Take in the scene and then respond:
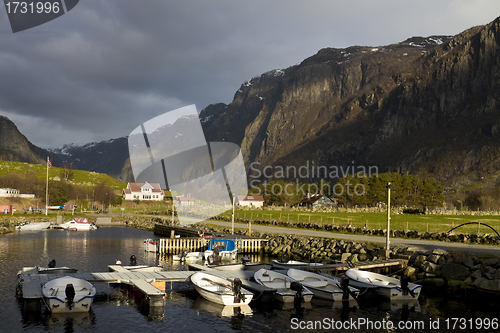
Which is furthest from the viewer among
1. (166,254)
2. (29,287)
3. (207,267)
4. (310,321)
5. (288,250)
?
(166,254)

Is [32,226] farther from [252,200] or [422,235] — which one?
[252,200]

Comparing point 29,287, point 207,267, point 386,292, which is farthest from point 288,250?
point 29,287

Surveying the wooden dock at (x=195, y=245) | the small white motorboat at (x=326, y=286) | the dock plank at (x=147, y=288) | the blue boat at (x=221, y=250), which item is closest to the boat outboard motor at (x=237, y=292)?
the dock plank at (x=147, y=288)

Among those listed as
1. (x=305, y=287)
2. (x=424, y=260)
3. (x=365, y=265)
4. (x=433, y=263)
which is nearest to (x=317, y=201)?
(x=424, y=260)

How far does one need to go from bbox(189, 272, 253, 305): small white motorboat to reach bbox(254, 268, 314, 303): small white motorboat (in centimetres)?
279

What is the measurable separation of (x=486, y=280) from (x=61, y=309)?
3014cm

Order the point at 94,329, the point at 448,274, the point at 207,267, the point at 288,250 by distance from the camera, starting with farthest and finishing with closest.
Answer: the point at 288,250 < the point at 207,267 < the point at 448,274 < the point at 94,329

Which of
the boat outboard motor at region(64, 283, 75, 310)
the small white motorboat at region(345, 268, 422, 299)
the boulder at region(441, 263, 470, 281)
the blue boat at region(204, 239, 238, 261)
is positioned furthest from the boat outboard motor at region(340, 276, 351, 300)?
the blue boat at region(204, 239, 238, 261)

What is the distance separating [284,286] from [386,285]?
7720 mm

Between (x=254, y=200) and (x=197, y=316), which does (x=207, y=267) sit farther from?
(x=254, y=200)

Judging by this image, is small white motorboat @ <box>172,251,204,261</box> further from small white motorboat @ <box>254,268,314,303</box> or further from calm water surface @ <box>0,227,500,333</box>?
small white motorboat @ <box>254,268,314,303</box>

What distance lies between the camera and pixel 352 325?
23.0 metres

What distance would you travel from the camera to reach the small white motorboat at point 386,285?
27609 millimetres

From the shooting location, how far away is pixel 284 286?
29688mm
